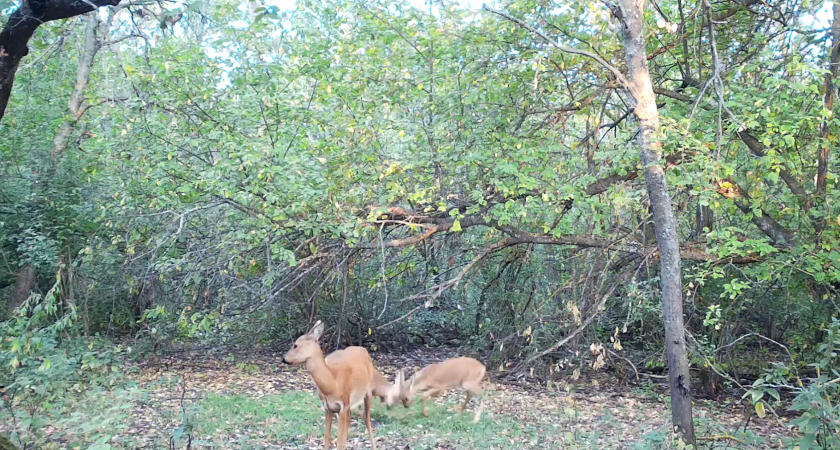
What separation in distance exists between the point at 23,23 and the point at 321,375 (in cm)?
372

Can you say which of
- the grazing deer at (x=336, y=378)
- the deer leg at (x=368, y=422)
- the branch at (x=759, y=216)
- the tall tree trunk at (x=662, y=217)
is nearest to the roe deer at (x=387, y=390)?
the grazing deer at (x=336, y=378)

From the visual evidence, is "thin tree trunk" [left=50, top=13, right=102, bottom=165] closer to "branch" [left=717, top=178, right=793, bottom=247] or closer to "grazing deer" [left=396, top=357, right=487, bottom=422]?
"grazing deer" [left=396, top=357, right=487, bottom=422]

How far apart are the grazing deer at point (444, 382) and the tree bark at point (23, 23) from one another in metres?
4.59

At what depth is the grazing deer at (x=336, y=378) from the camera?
20.2 ft

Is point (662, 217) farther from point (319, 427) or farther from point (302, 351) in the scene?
point (319, 427)

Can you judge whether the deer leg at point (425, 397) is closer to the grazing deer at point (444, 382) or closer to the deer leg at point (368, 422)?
the grazing deer at point (444, 382)

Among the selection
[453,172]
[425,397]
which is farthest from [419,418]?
[453,172]

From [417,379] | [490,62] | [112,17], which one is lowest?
[417,379]

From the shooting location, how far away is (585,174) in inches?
325

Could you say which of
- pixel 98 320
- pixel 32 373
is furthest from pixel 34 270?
pixel 32 373

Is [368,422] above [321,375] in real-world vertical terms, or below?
below

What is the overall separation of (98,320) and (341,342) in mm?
4192

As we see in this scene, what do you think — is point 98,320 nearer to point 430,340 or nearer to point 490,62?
point 430,340

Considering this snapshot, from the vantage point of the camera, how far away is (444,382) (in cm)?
795
